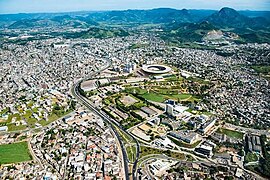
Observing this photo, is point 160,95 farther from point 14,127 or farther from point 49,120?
point 14,127

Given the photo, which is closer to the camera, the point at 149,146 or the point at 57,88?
the point at 149,146

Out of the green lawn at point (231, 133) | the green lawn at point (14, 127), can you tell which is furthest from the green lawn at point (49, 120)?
the green lawn at point (231, 133)

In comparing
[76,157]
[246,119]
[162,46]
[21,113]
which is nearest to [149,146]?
[76,157]

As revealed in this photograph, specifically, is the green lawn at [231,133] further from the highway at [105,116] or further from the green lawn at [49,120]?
the green lawn at [49,120]

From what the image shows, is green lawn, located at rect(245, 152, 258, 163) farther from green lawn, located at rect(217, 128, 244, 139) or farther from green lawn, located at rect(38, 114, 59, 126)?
green lawn, located at rect(38, 114, 59, 126)

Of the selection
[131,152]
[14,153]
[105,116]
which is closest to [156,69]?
[105,116]

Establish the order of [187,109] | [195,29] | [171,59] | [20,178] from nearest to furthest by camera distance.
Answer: [20,178], [187,109], [171,59], [195,29]

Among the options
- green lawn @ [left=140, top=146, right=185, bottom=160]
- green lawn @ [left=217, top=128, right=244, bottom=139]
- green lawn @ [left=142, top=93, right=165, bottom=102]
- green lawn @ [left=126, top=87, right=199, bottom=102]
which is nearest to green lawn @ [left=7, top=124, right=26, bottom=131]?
green lawn @ [left=140, top=146, right=185, bottom=160]

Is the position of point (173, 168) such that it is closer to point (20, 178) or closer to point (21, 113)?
point (20, 178)

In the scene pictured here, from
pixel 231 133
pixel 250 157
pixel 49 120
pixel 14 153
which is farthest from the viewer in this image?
pixel 49 120
